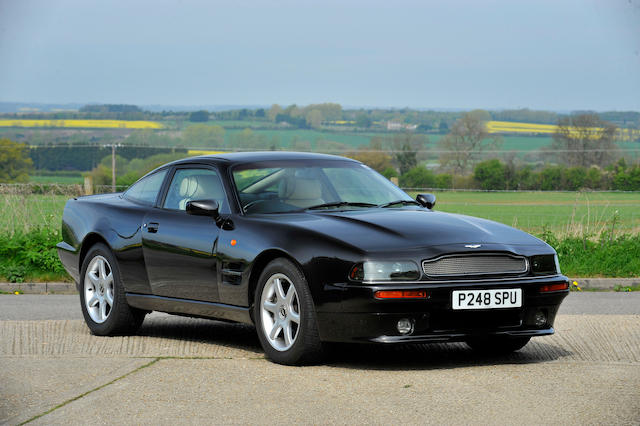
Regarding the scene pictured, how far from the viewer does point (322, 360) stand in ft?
24.1

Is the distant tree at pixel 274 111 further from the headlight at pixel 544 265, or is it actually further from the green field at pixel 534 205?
the headlight at pixel 544 265

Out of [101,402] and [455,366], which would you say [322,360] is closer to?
[455,366]

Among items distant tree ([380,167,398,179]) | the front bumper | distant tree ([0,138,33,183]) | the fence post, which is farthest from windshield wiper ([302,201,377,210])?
distant tree ([380,167,398,179])

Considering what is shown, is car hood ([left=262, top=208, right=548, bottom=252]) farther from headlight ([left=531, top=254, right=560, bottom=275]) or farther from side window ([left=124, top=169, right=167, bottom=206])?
side window ([left=124, top=169, right=167, bottom=206])

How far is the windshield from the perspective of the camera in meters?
8.30

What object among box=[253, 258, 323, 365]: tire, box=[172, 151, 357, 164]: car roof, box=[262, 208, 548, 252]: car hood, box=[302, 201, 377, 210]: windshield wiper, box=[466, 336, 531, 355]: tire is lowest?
box=[466, 336, 531, 355]: tire

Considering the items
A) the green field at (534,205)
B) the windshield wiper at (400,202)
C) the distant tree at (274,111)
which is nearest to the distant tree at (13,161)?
the green field at (534,205)

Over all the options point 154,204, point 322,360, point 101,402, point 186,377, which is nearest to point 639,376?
point 322,360

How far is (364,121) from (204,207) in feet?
307

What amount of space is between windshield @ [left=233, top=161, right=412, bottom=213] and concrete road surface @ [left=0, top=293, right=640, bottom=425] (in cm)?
113

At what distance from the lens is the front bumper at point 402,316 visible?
275 inches

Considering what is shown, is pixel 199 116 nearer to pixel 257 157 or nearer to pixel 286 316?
pixel 257 157

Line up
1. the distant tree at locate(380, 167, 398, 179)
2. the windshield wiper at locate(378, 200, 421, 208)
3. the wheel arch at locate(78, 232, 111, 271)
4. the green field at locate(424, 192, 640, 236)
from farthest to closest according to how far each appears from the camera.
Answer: the distant tree at locate(380, 167, 398, 179) → the green field at locate(424, 192, 640, 236) → the wheel arch at locate(78, 232, 111, 271) → the windshield wiper at locate(378, 200, 421, 208)

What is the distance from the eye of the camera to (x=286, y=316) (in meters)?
7.42
